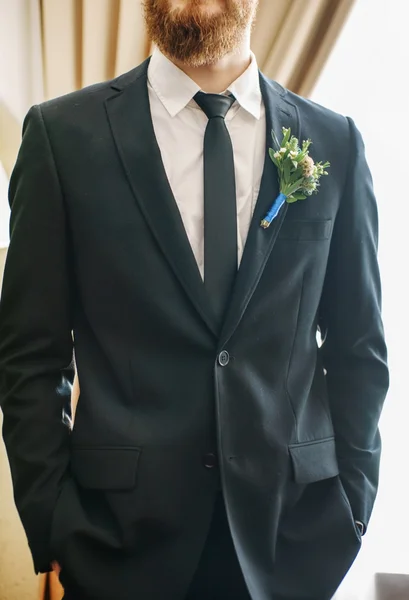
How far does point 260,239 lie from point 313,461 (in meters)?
0.44

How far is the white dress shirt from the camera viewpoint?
1182 mm

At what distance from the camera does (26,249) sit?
1146 mm

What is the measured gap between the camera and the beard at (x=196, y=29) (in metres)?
1.15

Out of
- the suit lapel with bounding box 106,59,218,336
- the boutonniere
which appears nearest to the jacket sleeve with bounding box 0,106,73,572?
the suit lapel with bounding box 106,59,218,336

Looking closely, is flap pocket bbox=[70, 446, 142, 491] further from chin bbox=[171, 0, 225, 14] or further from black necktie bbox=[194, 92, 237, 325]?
chin bbox=[171, 0, 225, 14]

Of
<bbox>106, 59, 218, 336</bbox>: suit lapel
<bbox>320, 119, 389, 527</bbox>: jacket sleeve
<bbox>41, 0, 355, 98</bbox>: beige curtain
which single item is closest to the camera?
<bbox>106, 59, 218, 336</bbox>: suit lapel

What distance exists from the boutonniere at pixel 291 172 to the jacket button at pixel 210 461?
428 mm

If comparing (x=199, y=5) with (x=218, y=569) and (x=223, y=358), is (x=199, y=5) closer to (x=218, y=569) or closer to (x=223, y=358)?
(x=223, y=358)

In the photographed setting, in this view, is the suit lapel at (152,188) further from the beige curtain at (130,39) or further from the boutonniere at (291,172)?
the beige curtain at (130,39)

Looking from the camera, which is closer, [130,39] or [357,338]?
[357,338]

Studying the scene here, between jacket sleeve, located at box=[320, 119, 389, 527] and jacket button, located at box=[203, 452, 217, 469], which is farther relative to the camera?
jacket sleeve, located at box=[320, 119, 389, 527]

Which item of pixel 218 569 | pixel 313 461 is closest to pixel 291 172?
pixel 313 461

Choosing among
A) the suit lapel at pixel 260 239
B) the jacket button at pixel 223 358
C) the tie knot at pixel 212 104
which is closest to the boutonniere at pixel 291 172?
the suit lapel at pixel 260 239

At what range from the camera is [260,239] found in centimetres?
115
